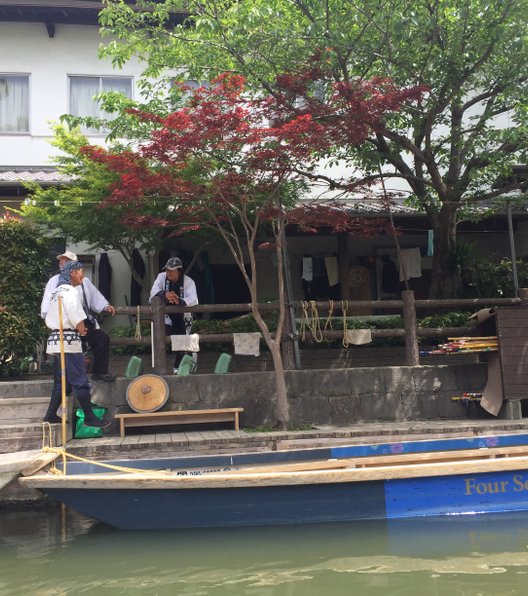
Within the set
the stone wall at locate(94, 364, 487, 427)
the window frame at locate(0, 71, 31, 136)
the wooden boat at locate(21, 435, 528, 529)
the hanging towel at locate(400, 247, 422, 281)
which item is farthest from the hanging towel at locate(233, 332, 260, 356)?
the window frame at locate(0, 71, 31, 136)

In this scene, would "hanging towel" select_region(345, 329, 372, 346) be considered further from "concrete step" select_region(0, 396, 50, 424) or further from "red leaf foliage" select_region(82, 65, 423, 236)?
"concrete step" select_region(0, 396, 50, 424)

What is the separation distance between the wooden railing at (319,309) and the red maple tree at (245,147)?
2.27 ft

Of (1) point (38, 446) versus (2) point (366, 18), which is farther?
(2) point (366, 18)

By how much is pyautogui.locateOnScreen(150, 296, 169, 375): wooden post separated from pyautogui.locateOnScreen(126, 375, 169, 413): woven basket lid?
562mm

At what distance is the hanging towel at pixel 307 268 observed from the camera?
12.9m

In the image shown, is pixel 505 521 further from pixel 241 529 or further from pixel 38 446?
pixel 38 446

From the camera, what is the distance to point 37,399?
7703mm

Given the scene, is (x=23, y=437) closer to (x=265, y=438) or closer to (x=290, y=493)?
(x=265, y=438)

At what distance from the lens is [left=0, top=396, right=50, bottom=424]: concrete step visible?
754 cm

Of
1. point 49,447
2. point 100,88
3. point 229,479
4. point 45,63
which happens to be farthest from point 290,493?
point 45,63

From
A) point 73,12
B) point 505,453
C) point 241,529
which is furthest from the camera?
point 73,12

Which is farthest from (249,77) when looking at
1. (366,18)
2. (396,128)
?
(396,128)

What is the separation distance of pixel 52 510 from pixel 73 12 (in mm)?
10823

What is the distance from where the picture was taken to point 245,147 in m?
8.09
